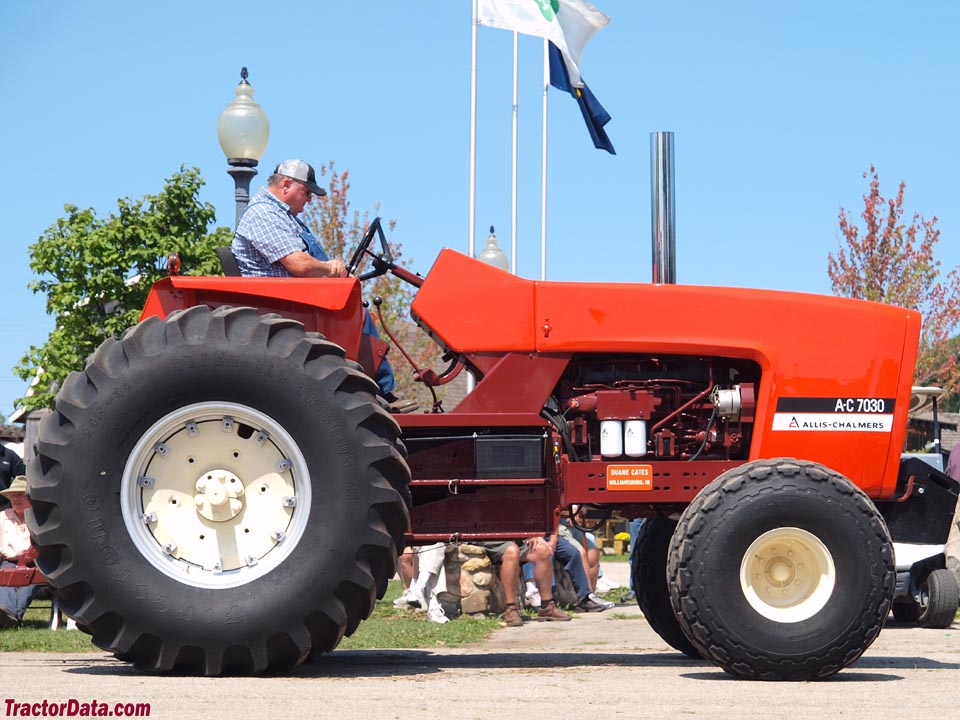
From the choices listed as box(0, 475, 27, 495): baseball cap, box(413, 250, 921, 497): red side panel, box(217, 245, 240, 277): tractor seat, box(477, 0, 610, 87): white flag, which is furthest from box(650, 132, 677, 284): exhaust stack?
box(477, 0, 610, 87): white flag

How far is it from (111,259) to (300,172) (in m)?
10.8

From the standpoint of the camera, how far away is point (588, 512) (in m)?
7.57

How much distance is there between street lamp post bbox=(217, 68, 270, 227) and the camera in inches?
470

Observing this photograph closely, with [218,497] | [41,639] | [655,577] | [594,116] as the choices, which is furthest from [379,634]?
[594,116]

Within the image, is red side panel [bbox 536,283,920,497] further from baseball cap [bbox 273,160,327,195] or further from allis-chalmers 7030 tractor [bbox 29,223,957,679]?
baseball cap [bbox 273,160,327,195]

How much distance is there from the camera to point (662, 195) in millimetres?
7762

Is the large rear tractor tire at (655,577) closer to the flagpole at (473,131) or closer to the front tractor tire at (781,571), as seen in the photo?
the front tractor tire at (781,571)

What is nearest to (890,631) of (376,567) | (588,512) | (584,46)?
(588,512)

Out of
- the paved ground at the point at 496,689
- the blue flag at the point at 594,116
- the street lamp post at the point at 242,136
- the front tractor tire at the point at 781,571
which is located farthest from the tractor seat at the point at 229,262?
the blue flag at the point at 594,116

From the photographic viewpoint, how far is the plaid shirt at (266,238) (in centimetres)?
707
